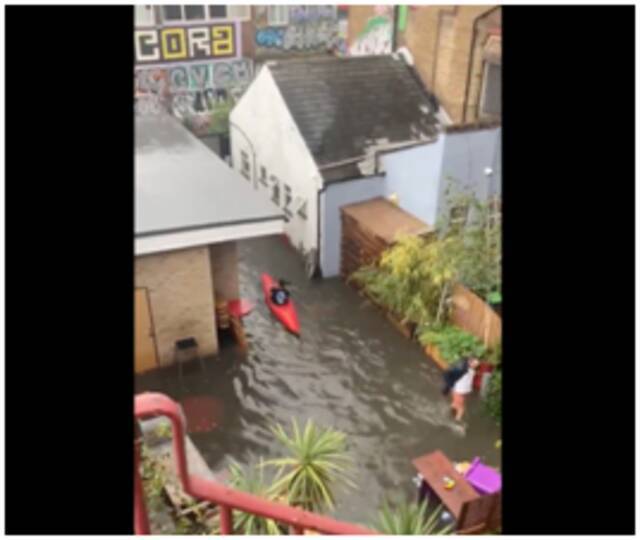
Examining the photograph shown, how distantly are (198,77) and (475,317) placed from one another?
277 inches

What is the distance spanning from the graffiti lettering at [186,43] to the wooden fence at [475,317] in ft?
19.2

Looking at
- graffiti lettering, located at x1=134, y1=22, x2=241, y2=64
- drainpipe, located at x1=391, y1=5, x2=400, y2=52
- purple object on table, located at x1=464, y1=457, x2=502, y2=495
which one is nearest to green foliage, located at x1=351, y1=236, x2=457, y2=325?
purple object on table, located at x1=464, y1=457, x2=502, y2=495

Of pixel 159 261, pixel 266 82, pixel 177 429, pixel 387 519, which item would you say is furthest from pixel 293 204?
pixel 177 429

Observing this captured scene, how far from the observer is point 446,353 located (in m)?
6.93

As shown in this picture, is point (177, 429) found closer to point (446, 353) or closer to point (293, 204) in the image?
point (446, 353)

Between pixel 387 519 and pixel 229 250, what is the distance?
389cm

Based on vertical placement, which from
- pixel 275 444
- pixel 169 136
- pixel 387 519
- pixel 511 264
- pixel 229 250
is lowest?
pixel 275 444

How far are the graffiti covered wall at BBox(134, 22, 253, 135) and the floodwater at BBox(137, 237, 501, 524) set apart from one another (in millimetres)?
4382

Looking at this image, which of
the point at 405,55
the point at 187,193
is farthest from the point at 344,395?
the point at 405,55

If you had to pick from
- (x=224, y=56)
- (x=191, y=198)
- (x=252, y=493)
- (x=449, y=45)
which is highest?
(x=449, y=45)

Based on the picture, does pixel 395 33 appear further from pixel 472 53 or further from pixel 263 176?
pixel 263 176

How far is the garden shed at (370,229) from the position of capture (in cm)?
787

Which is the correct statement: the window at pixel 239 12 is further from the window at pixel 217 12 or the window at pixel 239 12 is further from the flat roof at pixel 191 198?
the flat roof at pixel 191 198

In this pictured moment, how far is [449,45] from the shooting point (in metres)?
8.60
